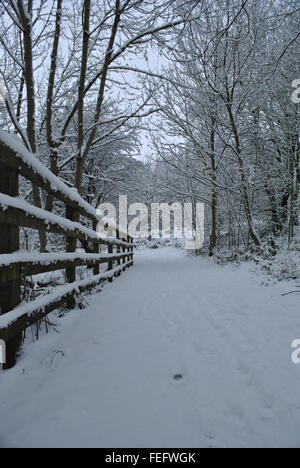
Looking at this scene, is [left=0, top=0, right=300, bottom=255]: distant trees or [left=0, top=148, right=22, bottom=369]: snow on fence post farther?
[left=0, top=0, right=300, bottom=255]: distant trees

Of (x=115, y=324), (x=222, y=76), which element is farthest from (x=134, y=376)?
(x=222, y=76)

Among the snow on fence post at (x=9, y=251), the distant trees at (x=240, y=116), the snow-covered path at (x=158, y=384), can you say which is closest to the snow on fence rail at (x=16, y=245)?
the snow on fence post at (x=9, y=251)

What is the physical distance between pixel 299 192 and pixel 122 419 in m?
11.5

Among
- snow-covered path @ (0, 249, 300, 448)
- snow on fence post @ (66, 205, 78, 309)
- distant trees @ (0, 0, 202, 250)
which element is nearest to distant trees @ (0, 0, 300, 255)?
distant trees @ (0, 0, 202, 250)

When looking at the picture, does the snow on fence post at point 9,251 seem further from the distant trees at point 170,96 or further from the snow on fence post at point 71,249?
the distant trees at point 170,96

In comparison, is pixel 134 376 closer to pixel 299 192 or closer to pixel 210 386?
pixel 210 386

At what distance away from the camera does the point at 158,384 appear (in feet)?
5.71

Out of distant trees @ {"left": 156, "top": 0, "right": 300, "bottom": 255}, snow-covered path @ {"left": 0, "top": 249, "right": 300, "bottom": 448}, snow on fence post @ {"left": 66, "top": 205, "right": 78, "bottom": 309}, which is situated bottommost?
snow-covered path @ {"left": 0, "top": 249, "right": 300, "bottom": 448}

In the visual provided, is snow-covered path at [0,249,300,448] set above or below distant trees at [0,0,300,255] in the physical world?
below

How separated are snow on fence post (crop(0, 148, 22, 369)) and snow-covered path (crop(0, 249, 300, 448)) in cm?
15

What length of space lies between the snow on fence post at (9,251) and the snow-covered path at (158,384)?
147 millimetres

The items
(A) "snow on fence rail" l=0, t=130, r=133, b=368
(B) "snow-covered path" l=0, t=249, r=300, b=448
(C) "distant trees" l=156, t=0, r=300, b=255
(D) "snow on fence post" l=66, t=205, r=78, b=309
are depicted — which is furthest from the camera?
(C) "distant trees" l=156, t=0, r=300, b=255

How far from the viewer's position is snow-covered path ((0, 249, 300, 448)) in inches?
51.7

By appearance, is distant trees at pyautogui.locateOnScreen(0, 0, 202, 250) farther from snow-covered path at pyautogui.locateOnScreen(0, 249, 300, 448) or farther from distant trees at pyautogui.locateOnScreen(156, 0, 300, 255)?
snow-covered path at pyautogui.locateOnScreen(0, 249, 300, 448)
